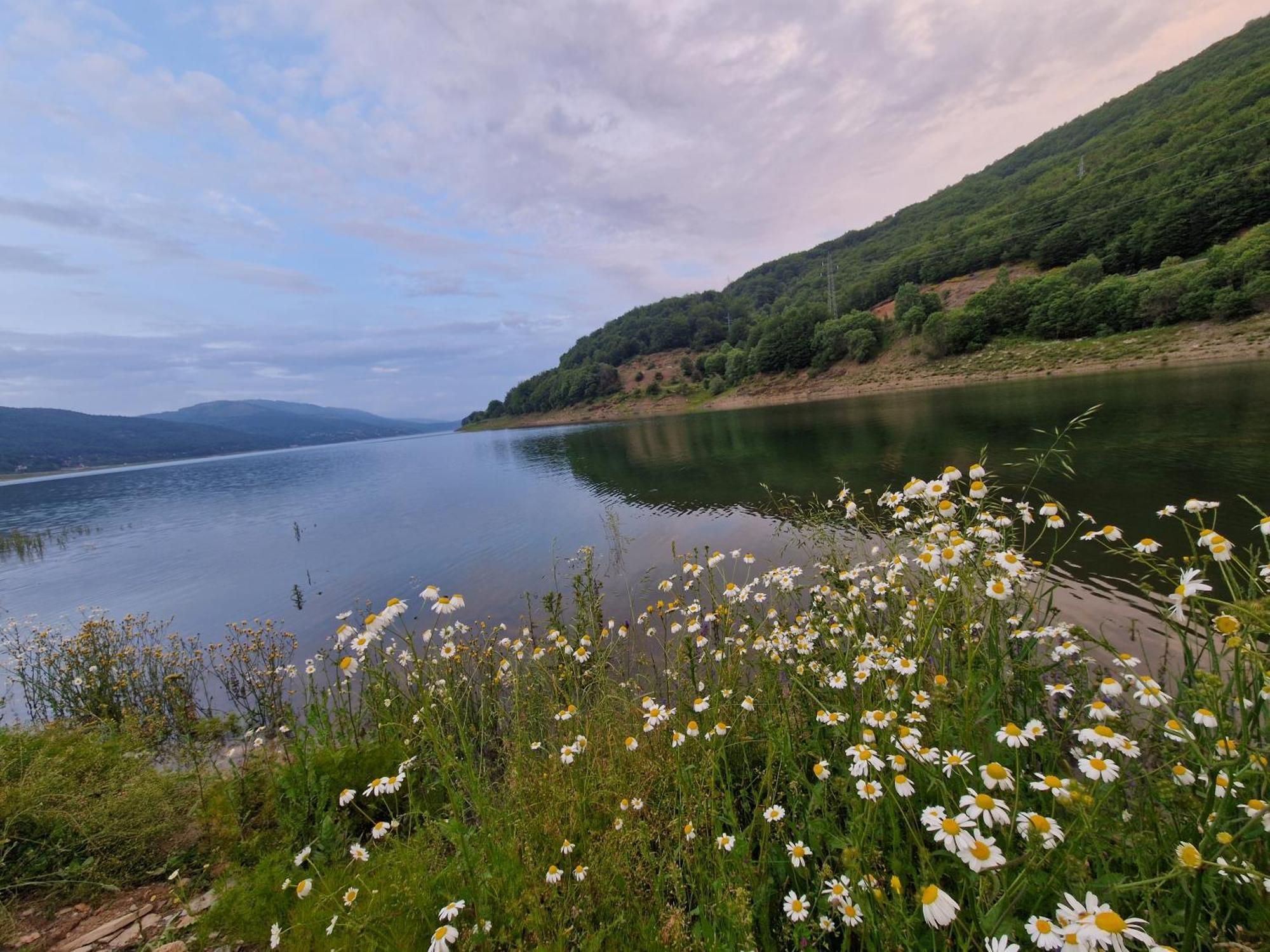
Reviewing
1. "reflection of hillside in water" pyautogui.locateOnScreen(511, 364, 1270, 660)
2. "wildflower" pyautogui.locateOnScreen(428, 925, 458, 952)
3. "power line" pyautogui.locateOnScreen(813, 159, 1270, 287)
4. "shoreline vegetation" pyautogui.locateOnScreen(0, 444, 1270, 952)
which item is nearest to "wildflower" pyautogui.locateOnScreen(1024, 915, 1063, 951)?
"shoreline vegetation" pyautogui.locateOnScreen(0, 444, 1270, 952)

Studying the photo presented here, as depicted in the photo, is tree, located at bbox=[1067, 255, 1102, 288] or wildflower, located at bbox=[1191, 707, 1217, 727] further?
tree, located at bbox=[1067, 255, 1102, 288]

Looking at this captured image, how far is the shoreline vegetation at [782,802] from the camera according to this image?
66.3 inches

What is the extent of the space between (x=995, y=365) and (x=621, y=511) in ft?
162

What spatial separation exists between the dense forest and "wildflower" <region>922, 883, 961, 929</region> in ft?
184

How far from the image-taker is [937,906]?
142 centimetres

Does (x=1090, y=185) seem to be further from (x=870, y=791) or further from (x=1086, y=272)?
(x=870, y=791)

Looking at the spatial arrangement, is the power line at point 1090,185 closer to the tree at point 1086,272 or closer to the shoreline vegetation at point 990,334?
the shoreline vegetation at point 990,334

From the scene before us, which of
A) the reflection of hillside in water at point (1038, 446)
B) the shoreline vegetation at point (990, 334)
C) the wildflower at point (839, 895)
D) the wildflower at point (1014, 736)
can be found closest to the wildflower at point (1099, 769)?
the wildflower at point (1014, 736)

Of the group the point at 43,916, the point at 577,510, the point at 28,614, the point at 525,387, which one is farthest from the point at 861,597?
the point at 525,387

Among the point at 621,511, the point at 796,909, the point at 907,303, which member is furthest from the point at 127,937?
the point at 907,303

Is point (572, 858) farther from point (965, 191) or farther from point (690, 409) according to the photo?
point (965, 191)

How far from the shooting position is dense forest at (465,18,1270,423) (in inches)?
1797

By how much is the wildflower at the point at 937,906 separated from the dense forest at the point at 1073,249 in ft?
184

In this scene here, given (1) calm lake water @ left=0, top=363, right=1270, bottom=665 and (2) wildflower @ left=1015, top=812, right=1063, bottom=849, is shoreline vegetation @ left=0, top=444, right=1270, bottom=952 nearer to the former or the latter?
(2) wildflower @ left=1015, top=812, right=1063, bottom=849
